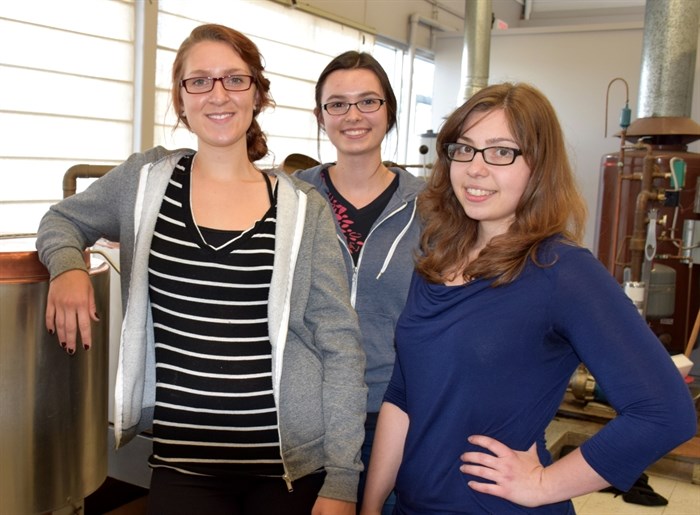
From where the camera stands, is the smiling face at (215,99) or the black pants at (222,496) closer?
the black pants at (222,496)

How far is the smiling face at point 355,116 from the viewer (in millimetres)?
1880

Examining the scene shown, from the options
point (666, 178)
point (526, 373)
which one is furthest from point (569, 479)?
point (666, 178)

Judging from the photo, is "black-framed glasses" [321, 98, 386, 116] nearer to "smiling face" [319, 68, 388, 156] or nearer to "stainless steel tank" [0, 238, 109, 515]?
"smiling face" [319, 68, 388, 156]

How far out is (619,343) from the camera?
1106 mm

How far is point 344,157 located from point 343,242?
26 cm

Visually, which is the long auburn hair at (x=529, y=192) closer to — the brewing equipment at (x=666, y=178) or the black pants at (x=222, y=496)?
the black pants at (x=222, y=496)

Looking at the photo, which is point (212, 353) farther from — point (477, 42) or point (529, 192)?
point (477, 42)

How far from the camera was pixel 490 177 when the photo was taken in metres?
1.30

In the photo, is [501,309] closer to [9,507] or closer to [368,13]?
[9,507]

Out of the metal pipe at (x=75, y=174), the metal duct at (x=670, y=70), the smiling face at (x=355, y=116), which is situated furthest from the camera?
the metal duct at (x=670, y=70)

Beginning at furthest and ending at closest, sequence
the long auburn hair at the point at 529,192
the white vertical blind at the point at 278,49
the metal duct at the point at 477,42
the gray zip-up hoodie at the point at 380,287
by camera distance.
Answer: the metal duct at the point at 477,42
the white vertical blind at the point at 278,49
the gray zip-up hoodie at the point at 380,287
the long auburn hair at the point at 529,192

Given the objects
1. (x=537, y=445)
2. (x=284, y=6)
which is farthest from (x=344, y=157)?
(x=284, y=6)

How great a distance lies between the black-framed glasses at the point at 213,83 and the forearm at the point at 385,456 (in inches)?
28.5

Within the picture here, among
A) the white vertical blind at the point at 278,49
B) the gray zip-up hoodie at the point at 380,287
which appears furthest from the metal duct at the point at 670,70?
the gray zip-up hoodie at the point at 380,287
